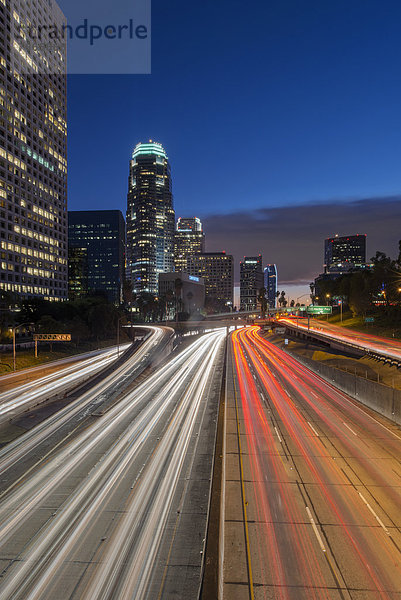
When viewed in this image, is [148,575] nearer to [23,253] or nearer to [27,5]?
[23,253]

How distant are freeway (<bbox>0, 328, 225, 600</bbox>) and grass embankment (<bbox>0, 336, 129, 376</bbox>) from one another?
107 ft

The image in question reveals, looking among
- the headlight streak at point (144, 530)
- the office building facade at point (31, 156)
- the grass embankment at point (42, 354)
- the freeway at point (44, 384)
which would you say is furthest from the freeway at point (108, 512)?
the office building facade at point (31, 156)

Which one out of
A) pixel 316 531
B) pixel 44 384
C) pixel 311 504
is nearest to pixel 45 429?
pixel 44 384

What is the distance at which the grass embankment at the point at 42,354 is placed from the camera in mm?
53375

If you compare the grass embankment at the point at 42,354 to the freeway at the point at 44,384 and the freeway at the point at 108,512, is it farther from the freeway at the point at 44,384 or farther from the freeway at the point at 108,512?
the freeway at the point at 108,512

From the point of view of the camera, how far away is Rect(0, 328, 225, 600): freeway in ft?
37.4

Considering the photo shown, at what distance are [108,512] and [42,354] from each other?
2112 inches

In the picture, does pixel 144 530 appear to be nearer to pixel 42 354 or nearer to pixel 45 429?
pixel 45 429

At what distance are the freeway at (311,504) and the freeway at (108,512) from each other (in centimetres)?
190

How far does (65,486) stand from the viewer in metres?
17.5

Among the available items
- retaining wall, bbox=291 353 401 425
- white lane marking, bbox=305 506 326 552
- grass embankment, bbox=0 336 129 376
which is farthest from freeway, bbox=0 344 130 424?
retaining wall, bbox=291 353 401 425

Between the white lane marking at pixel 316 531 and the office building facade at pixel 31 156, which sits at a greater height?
the office building facade at pixel 31 156

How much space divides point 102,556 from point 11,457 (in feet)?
39.5

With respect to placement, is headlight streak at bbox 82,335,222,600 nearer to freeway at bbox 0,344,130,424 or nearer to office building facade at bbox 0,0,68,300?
freeway at bbox 0,344,130,424
